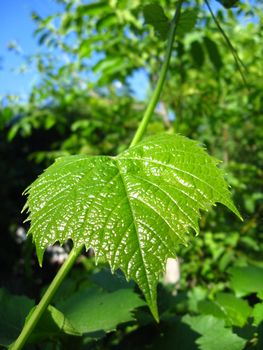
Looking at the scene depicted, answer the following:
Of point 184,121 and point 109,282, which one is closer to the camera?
point 109,282

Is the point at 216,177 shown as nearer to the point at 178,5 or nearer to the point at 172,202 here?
the point at 172,202

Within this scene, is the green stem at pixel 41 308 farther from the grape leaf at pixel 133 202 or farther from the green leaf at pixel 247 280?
the green leaf at pixel 247 280

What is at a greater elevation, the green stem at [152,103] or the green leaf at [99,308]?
the green stem at [152,103]

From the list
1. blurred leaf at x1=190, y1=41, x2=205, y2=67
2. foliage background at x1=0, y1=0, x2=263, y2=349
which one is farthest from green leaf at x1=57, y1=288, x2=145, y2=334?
blurred leaf at x1=190, y1=41, x2=205, y2=67

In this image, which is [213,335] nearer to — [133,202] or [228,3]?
[133,202]

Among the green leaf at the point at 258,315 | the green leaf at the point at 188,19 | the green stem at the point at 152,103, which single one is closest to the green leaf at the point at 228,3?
the green leaf at the point at 188,19

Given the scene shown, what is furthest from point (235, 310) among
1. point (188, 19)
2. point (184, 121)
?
point (184, 121)

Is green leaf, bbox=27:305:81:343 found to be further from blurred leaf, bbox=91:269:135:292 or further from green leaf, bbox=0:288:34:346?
blurred leaf, bbox=91:269:135:292
